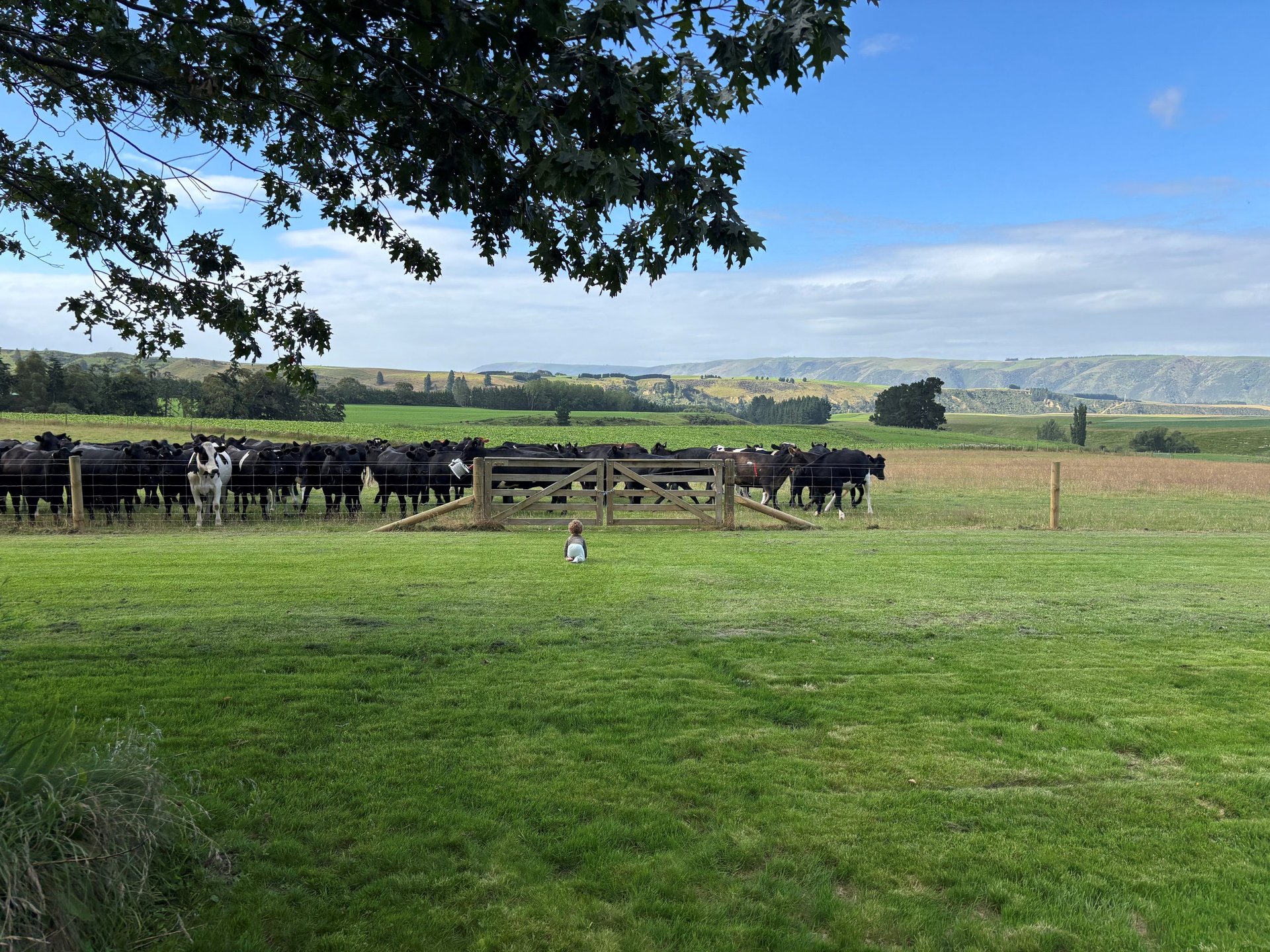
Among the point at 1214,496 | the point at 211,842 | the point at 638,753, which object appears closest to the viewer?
the point at 211,842

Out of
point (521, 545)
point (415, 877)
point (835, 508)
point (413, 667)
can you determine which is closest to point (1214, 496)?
point (835, 508)

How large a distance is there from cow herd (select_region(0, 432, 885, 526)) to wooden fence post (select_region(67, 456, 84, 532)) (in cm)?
49

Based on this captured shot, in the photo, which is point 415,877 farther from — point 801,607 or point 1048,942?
point 801,607

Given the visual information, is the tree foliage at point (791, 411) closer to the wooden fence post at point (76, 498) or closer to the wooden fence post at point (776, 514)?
the wooden fence post at point (776, 514)

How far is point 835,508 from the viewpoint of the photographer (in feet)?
74.2

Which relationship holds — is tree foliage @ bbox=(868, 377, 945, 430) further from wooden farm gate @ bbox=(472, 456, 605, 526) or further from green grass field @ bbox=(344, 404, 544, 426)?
wooden farm gate @ bbox=(472, 456, 605, 526)

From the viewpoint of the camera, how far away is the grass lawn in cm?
338

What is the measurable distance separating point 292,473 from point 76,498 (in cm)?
523

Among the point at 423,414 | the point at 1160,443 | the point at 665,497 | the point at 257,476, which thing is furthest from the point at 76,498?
the point at 1160,443

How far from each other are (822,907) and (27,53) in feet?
22.8

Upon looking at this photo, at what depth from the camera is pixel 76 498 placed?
16.2 meters

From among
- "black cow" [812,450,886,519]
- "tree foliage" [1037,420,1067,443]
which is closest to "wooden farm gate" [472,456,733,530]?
"black cow" [812,450,886,519]

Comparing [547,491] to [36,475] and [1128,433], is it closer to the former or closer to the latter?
[36,475]

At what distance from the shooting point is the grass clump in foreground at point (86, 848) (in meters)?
2.56
